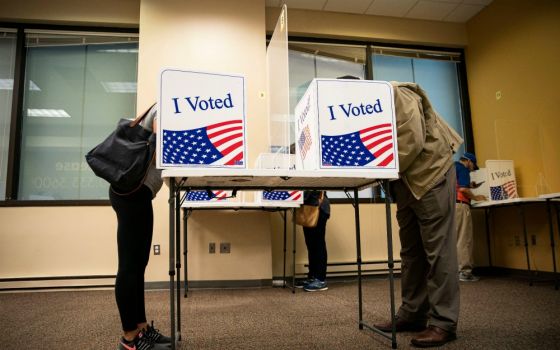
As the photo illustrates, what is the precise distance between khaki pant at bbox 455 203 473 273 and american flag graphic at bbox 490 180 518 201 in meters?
0.33

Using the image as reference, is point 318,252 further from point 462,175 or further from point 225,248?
point 462,175

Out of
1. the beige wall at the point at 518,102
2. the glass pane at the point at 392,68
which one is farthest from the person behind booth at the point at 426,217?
the glass pane at the point at 392,68

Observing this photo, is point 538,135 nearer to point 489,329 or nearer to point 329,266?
point 329,266

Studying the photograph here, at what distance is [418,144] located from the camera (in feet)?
5.77

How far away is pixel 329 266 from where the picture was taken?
13.1 feet

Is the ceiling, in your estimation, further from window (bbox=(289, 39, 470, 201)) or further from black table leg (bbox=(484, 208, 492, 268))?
black table leg (bbox=(484, 208, 492, 268))

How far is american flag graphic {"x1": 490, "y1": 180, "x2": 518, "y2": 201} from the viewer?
400 cm

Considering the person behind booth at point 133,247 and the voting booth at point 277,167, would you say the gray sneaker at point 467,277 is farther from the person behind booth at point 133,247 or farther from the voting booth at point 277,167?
the person behind booth at point 133,247

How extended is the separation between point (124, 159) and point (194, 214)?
2261 millimetres

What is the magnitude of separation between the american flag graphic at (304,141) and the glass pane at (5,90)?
3363 millimetres

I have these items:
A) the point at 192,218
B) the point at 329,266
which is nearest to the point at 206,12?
the point at 192,218

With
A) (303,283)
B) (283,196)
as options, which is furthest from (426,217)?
(303,283)

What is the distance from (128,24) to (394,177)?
3.56m

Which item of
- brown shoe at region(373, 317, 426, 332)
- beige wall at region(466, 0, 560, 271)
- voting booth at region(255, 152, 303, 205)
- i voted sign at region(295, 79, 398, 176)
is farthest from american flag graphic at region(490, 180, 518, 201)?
i voted sign at region(295, 79, 398, 176)
